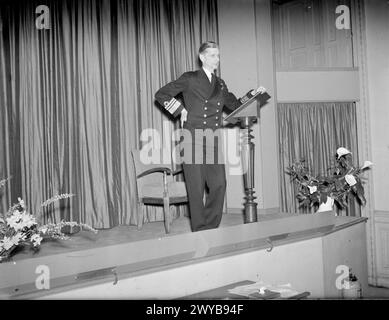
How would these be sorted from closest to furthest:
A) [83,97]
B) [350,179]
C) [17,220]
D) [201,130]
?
[17,220] < [201,130] < [350,179] < [83,97]

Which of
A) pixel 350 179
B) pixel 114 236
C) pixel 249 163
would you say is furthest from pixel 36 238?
pixel 350 179

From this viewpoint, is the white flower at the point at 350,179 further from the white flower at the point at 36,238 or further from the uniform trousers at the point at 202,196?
the white flower at the point at 36,238

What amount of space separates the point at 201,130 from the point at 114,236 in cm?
135

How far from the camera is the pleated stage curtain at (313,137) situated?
17.3 ft

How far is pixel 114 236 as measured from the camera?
373 centimetres

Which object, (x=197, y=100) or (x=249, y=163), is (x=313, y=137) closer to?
(x=249, y=163)

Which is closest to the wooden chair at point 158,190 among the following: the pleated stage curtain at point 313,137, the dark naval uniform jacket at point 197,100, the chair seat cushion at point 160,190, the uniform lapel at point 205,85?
the chair seat cushion at point 160,190

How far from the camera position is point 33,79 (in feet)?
13.6

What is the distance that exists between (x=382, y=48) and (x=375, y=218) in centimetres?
207

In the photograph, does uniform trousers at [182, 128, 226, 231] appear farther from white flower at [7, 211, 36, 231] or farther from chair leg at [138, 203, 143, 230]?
white flower at [7, 211, 36, 231]

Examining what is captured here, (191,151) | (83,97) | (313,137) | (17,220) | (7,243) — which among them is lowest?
(7,243)

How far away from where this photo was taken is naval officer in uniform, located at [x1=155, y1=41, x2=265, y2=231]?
302 centimetres

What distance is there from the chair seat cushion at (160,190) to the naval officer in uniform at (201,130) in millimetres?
679

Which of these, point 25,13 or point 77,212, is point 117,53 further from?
point 77,212
